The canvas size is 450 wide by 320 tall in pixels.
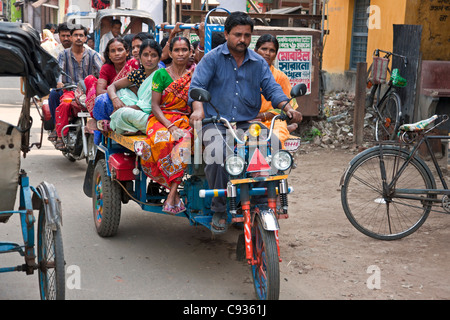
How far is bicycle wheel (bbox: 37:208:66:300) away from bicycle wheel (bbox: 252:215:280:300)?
127 centimetres

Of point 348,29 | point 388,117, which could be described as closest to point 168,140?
point 388,117

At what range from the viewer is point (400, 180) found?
5.52 meters

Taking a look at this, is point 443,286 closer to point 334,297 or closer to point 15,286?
point 334,297

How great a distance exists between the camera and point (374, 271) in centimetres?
472

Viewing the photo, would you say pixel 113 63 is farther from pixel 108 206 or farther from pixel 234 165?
pixel 234 165

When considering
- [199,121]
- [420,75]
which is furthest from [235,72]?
[420,75]

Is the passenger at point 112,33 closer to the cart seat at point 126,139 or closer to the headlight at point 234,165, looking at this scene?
the cart seat at point 126,139

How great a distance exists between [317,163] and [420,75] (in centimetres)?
235

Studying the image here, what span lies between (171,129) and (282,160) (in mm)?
1109

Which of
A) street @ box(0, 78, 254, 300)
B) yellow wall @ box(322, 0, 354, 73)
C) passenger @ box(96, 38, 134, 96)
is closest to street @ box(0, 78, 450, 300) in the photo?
street @ box(0, 78, 254, 300)

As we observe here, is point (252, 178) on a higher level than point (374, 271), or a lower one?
higher

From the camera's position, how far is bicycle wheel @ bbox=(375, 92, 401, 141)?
9.78 meters

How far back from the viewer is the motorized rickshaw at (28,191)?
138 inches

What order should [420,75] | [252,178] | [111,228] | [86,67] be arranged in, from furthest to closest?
1. [420,75]
2. [86,67]
3. [111,228]
4. [252,178]
